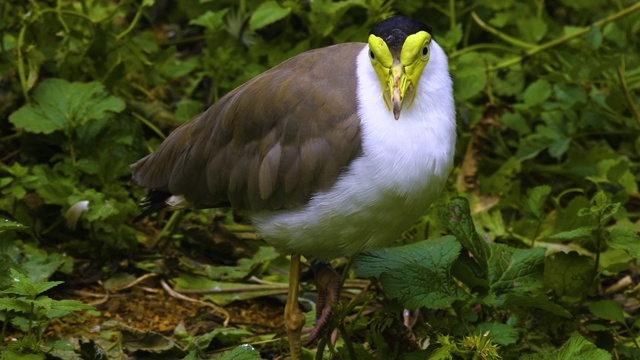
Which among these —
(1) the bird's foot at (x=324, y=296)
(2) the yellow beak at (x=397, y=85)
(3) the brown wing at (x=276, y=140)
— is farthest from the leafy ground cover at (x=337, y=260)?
(2) the yellow beak at (x=397, y=85)

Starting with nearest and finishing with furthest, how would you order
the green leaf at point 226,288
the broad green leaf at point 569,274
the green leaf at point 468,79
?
1. the broad green leaf at point 569,274
2. the green leaf at point 226,288
3. the green leaf at point 468,79

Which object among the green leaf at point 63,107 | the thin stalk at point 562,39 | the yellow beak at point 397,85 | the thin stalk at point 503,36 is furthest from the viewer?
the thin stalk at point 503,36

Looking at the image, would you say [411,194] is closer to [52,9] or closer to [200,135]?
[200,135]

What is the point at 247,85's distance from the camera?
4297 millimetres

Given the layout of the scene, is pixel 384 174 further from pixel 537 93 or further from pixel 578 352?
pixel 537 93

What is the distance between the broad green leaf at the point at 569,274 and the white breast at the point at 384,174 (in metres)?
0.78

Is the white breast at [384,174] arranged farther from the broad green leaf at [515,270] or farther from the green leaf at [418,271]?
the broad green leaf at [515,270]

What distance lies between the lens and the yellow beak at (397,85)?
3.62 m

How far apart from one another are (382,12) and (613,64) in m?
1.22

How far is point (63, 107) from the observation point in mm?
5109

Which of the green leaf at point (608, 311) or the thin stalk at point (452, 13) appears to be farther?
the thin stalk at point (452, 13)

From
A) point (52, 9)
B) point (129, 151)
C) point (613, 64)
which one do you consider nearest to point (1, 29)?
point (52, 9)

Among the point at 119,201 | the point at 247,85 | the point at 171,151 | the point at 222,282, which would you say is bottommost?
the point at 222,282

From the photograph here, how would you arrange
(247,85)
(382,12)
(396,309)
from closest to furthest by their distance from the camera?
1. (396,309)
2. (247,85)
3. (382,12)
